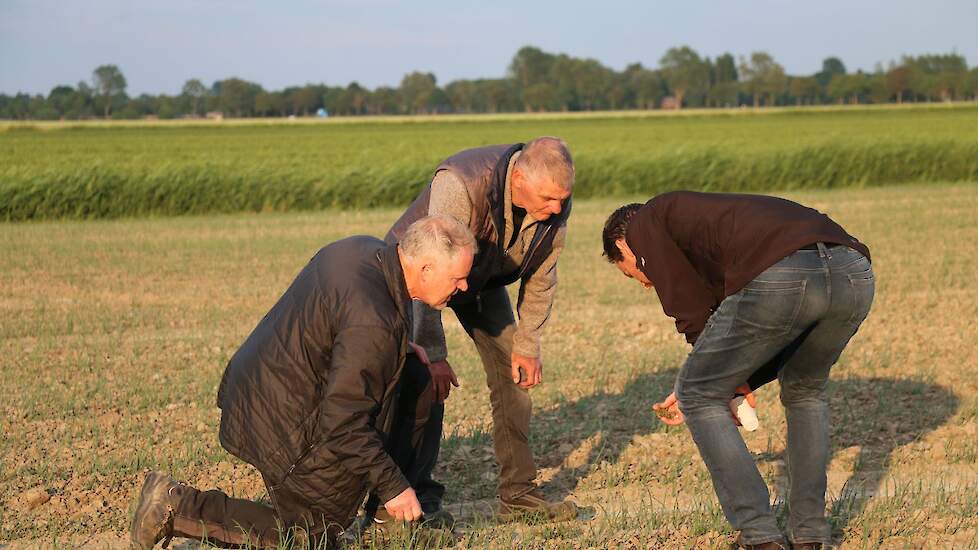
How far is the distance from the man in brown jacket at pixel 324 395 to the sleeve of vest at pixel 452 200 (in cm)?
69

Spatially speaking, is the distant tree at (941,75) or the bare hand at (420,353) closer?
the bare hand at (420,353)

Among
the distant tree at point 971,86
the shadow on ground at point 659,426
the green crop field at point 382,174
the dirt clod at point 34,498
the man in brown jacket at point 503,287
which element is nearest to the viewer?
the man in brown jacket at point 503,287

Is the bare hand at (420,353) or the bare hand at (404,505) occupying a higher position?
the bare hand at (420,353)

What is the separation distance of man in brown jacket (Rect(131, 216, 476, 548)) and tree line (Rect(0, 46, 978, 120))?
106m

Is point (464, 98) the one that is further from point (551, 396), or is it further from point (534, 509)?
point (534, 509)

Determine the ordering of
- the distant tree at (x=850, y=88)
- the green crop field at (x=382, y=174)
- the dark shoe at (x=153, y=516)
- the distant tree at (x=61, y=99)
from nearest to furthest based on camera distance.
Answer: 1. the dark shoe at (x=153, y=516)
2. the green crop field at (x=382, y=174)
3. the distant tree at (x=61, y=99)
4. the distant tree at (x=850, y=88)

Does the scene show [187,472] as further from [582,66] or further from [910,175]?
[582,66]

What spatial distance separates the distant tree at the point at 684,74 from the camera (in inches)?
5172

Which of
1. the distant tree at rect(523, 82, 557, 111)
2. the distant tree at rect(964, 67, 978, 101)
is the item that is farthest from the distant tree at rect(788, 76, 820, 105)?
the distant tree at rect(523, 82, 557, 111)

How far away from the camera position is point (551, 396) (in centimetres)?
858

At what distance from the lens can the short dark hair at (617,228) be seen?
4879mm

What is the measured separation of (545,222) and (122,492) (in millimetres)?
2712

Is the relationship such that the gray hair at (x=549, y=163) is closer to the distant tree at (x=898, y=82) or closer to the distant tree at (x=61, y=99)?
the distant tree at (x=61, y=99)

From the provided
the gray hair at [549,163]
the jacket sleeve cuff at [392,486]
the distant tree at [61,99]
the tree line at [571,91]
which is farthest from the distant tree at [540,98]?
the jacket sleeve cuff at [392,486]
